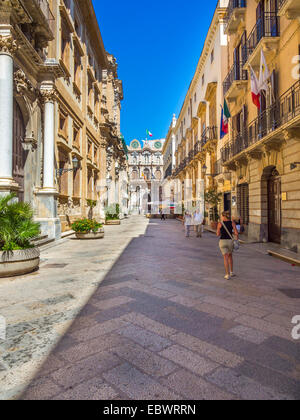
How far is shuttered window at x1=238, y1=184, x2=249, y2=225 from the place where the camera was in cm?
1527

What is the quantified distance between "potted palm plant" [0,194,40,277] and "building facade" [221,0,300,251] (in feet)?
25.6

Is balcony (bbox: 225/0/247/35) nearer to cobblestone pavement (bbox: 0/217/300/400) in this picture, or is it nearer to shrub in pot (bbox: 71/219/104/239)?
shrub in pot (bbox: 71/219/104/239)

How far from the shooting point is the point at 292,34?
965 centimetres

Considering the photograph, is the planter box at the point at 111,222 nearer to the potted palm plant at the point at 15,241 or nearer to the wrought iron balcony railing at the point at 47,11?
the wrought iron balcony railing at the point at 47,11

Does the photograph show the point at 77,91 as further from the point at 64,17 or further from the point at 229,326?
the point at 229,326

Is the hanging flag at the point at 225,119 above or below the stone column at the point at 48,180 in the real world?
above

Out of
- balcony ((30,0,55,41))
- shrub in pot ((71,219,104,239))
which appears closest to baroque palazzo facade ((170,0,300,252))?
shrub in pot ((71,219,104,239))

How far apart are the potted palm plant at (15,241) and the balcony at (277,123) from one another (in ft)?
25.5

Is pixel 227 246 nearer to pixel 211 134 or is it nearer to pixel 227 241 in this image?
pixel 227 241

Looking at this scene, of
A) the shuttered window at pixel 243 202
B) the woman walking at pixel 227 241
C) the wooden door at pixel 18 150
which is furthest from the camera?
the shuttered window at pixel 243 202

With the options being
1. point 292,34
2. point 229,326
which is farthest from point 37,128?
point 229,326

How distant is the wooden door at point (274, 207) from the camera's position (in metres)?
11.8

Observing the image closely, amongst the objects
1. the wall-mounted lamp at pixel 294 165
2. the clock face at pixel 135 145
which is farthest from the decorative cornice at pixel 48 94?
the clock face at pixel 135 145

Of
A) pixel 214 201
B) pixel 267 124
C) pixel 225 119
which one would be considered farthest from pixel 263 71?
pixel 214 201
